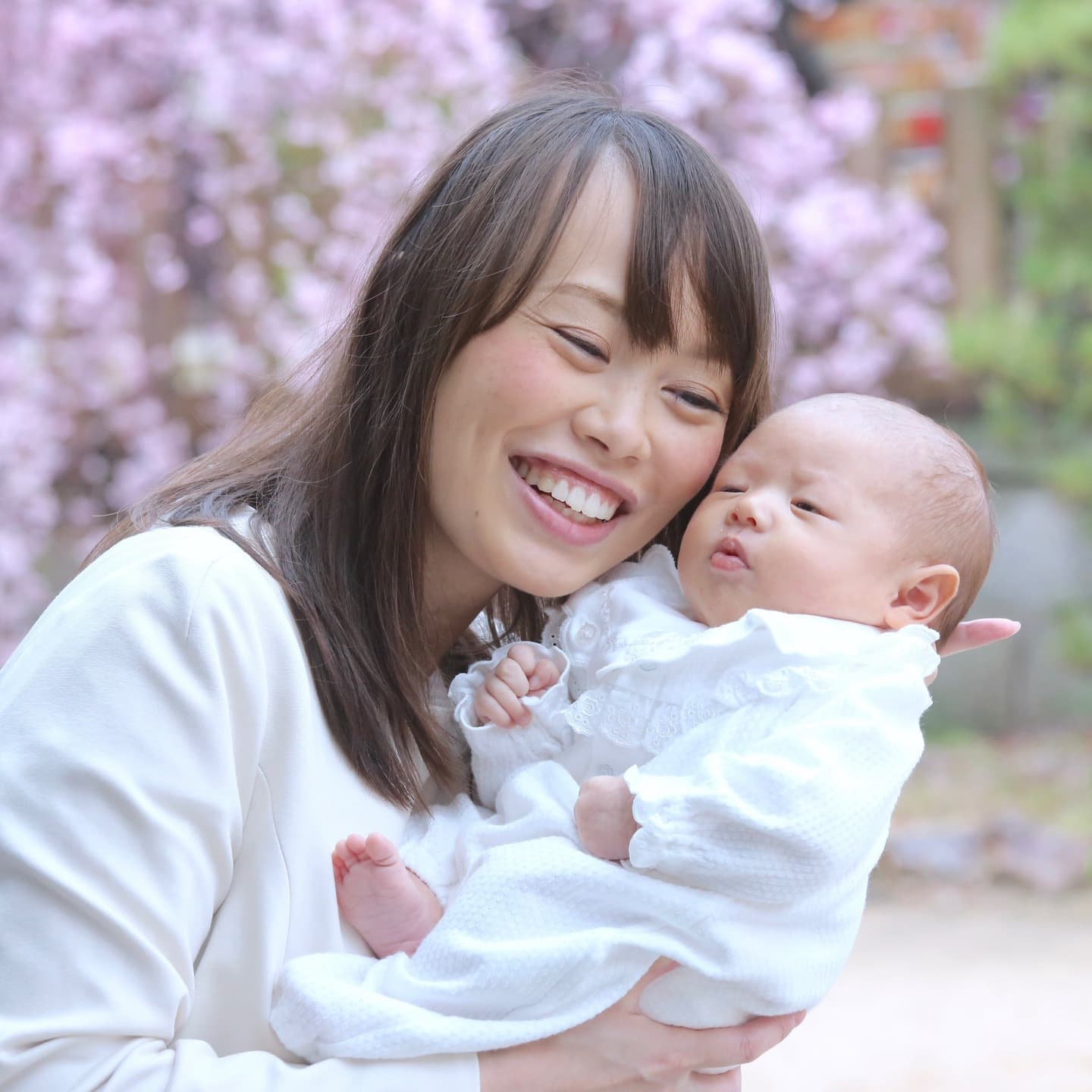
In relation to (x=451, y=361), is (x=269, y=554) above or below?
below

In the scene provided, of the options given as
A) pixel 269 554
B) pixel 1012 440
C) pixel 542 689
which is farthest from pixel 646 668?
pixel 1012 440

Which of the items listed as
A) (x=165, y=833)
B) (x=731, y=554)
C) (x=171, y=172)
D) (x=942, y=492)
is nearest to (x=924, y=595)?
(x=942, y=492)

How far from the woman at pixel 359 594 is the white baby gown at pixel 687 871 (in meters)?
0.04

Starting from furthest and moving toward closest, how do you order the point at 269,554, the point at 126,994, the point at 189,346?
1. the point at 189,346
2. the point at 269,554
3. the point at 126,994

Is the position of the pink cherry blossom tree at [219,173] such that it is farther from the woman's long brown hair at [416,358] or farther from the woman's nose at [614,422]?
the woman's nose at [614,422]

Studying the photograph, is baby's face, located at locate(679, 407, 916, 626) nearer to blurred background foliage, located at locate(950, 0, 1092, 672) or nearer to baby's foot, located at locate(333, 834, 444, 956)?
baby's foot, located at locate(333, 834, 444, 956)

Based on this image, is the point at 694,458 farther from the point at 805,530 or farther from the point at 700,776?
the point at 700,776

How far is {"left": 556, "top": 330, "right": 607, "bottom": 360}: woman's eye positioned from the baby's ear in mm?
427

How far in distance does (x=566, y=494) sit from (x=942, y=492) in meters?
0.44

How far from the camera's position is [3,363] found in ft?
13.3

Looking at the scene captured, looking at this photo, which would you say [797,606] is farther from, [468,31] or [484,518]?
[468,31]

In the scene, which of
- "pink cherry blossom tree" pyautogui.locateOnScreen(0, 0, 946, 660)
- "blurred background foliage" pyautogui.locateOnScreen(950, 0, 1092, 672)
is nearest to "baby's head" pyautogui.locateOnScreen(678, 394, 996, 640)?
"pink cherry blossom tree" pyautogui.locateOnScreen(0, 0, 946, 660)

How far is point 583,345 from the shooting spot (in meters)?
1.40

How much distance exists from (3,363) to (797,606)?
3.26 m
